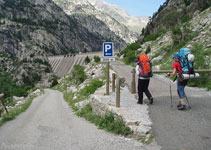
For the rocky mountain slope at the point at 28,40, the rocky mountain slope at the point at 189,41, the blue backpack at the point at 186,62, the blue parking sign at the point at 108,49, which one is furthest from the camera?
the rocky mountain slope at the point at 28,40

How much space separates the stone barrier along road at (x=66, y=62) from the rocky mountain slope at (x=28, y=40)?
573 centimetres

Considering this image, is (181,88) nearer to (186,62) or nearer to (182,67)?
(182,67)

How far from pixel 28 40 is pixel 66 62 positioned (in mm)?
53022

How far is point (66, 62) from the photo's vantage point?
392 feet

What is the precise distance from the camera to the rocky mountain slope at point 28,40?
119 metres

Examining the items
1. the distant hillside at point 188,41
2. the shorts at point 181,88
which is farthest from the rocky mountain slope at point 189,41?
the shorts at point 181,88

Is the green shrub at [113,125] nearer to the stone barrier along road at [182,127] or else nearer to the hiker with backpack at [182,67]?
the stone barrier along road at [182,127]

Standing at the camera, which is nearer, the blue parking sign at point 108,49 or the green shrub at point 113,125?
the green shrub at point 113,125

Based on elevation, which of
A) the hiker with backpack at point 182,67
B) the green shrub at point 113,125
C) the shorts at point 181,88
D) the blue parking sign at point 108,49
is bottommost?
the green shrub at point 113,125

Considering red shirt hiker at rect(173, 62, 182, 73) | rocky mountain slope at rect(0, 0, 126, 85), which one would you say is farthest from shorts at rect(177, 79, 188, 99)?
rocky mountain slope at rect(0, 0, 126, 85)

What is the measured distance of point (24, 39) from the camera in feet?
484

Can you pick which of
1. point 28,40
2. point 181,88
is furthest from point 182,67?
point 28,40

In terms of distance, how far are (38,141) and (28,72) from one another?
4798 inches

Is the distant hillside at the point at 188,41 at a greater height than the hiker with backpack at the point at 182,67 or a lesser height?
greater
